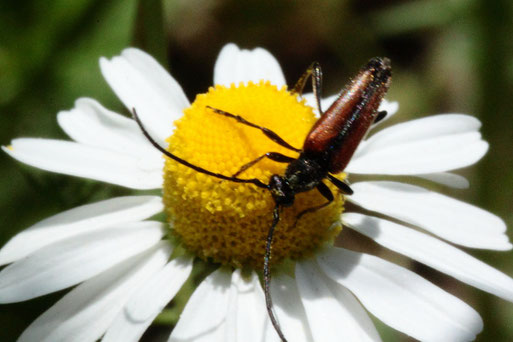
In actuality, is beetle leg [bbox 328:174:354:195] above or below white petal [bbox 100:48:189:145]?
below

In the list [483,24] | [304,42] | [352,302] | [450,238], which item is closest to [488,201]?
[483,24]

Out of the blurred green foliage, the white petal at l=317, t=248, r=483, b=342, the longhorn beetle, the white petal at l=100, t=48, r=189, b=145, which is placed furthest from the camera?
the blurred green foliage

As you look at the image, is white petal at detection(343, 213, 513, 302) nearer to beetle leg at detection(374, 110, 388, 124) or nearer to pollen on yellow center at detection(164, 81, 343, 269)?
pollen on yellow center at detection(164, 81, 343, 269)

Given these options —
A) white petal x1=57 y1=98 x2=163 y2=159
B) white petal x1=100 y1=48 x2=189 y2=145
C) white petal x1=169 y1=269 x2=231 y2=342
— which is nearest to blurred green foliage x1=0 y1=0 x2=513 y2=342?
white petal x1=100 y1=48 x2=189 y2=145

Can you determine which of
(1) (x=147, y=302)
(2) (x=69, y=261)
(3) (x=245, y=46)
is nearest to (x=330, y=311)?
(1) (x=147, y=302)

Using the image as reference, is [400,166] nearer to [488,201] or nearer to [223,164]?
[223,164]

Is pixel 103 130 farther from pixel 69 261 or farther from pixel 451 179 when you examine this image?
pixel 451 179
